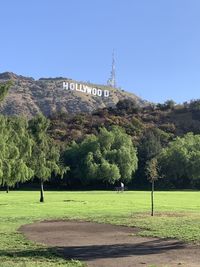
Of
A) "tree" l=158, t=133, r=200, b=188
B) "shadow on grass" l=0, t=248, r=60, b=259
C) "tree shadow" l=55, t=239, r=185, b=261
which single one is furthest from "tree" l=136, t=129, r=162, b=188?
"shadow on grass" l=0, t=248, r=60, b=259

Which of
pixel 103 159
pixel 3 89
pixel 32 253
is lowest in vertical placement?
pixel 32 253

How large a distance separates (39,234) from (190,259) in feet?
31.7

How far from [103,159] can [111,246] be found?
92390mm

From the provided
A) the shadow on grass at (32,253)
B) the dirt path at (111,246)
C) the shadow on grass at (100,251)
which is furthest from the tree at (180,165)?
the shadow on grass at (32,253)

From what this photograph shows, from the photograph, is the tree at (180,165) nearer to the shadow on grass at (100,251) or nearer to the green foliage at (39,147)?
the green foliage at (39,147)

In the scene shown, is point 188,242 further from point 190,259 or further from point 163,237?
point 190,259

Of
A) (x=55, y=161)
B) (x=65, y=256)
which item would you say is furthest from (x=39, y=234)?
(x=55, y=161)

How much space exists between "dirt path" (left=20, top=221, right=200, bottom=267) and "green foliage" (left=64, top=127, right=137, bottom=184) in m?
80.6

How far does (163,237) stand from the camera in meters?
20.8

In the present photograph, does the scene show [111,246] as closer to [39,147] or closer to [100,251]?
[100,251]

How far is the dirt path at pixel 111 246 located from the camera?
14718 millimetres

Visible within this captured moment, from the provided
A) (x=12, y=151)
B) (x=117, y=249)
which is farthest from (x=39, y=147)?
(x=117, y=249)

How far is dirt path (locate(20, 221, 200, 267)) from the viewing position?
14718 millimetres

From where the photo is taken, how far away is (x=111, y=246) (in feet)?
60.1
